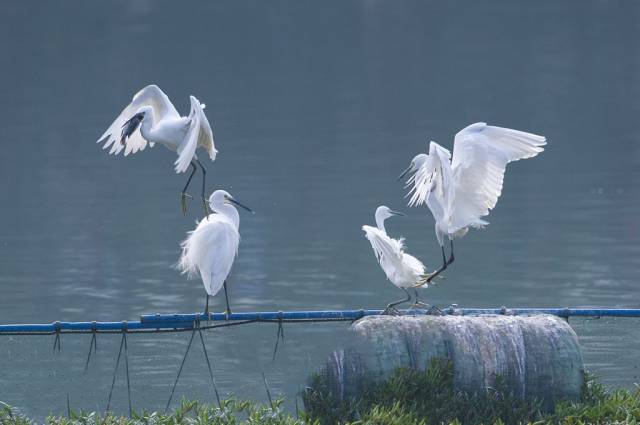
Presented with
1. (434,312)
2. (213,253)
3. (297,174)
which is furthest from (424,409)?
(297,174)

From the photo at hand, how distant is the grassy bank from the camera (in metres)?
7.08

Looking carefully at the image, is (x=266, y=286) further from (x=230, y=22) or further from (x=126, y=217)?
(x=230, y=22)

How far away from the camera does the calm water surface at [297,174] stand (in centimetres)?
1085

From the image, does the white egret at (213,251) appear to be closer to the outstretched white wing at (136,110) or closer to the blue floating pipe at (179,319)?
the blue floating pipe at (179,319)

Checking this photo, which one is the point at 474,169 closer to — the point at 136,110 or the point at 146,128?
the point at 146,128

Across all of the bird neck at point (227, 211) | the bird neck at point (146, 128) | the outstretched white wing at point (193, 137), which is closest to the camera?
the outstretched white wing at point (193, 137)

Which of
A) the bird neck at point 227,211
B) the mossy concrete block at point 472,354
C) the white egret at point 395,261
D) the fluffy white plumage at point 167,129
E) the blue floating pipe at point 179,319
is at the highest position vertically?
the fluffy white plumage at point 167,129

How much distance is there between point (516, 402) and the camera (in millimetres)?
7281

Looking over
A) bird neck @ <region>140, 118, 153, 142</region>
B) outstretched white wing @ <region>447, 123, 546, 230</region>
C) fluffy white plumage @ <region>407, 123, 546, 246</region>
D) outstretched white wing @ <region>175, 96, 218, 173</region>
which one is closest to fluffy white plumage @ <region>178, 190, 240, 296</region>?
outstretched white wing @ <region>175, 96, 218, 173</region>

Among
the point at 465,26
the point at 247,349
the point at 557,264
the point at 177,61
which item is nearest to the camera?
the point at 247,349

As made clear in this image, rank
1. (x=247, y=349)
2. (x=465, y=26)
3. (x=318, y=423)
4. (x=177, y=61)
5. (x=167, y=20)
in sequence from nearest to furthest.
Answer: (x=318, y=423) < (x=247, y=349) < (x=177, y=61) < (x=465, y=26) < (x=167, y=20)

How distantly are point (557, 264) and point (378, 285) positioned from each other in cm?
220

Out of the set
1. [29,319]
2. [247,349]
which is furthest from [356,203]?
[247,349]

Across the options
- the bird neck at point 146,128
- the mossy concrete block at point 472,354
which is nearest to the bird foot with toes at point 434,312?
the mossy concrete block at point 472,354
